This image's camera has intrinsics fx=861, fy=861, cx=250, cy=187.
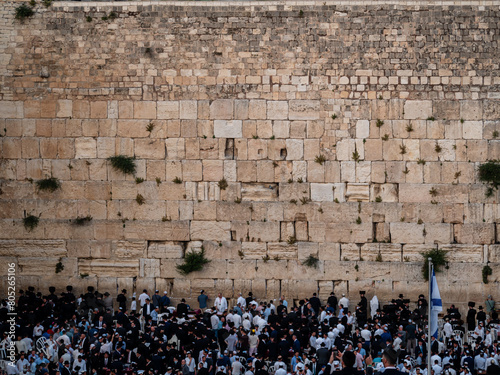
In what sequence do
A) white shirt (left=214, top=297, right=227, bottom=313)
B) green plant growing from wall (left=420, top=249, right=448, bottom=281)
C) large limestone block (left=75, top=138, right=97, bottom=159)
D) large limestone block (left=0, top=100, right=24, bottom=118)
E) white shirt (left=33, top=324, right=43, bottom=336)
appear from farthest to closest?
large limestone block (left=0, top=100, right=24, bottom=118), large limestone block (left=75, top=138, right=97, bottom=159), green plant growing from wall (left=420, top=249, right=448, bottom=281), white shirt (left=214, top=297, right=227, bottom=313), white shirt (left=33, top=324, right=43, bottom=336)

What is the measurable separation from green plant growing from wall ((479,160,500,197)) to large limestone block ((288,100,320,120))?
428 centimetres

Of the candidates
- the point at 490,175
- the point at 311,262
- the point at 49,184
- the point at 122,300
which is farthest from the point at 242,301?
the point at 490,175

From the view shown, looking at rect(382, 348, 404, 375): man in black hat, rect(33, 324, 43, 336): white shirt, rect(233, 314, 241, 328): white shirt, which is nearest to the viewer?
rect(382, 348, 404, 375): man in black hat

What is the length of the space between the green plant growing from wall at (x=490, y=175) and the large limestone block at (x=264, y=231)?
17.1 feet

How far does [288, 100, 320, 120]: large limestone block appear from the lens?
21.6 metres

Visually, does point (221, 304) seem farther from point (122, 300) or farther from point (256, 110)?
point (256, 110)

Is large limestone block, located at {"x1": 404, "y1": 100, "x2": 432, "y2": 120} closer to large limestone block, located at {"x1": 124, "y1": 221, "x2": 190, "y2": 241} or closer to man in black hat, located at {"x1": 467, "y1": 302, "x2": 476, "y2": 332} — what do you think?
man in black hat, located at {"x1": 467, "y1": 302, "x2": 476, "y2": 332}

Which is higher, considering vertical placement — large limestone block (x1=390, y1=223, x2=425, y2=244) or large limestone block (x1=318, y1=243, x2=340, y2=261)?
large limestone block (x1=390, y1=223, x2=425, y2=244)

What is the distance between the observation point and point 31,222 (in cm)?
2183

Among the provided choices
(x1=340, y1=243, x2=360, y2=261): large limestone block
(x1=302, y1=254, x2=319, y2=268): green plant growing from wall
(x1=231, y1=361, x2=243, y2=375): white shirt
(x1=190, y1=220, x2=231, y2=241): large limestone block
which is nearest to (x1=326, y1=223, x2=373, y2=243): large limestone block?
(x1=340, y1=243, x2=360, y2=261): large limestone block

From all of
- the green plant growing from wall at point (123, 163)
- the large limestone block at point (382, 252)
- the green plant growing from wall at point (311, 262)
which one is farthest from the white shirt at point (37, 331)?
the large limestone block at point (382, 252)

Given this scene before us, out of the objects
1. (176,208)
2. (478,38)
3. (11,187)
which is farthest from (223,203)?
(478,38)

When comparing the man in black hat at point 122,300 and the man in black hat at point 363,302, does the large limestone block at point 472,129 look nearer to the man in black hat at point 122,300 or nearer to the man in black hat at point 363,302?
the man in black hat at point 363,302

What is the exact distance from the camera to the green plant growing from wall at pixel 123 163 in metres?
21.7
